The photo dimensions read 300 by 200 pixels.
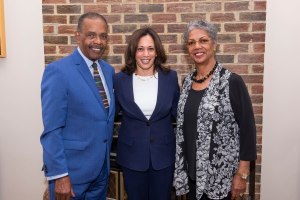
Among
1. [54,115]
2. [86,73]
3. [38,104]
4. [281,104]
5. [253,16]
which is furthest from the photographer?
[38,104]

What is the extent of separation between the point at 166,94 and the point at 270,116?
3.79 feet

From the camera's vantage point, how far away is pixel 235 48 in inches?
102

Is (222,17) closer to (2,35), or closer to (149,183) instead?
(149,183)

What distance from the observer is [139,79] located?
87.2 inches

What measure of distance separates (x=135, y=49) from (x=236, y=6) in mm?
927

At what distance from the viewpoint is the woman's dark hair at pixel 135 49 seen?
2.21 m

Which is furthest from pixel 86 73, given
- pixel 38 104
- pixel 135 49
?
pixel 38 104

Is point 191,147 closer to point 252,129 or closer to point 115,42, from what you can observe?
point 252,129

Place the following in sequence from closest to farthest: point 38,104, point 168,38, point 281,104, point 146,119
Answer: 1. point 146,119
2. point 168,38
3. point 281,104
4. point 38,104

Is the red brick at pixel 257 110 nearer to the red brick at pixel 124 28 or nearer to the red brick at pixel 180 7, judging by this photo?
the red brick at pixel 180 7

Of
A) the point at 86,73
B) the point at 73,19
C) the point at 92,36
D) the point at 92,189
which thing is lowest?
the point at 92,189

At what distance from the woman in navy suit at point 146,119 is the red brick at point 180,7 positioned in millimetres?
505

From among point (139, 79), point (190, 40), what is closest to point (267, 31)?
point (190, 40)

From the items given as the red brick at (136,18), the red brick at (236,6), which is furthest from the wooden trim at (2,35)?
the red brick at (236,6)
